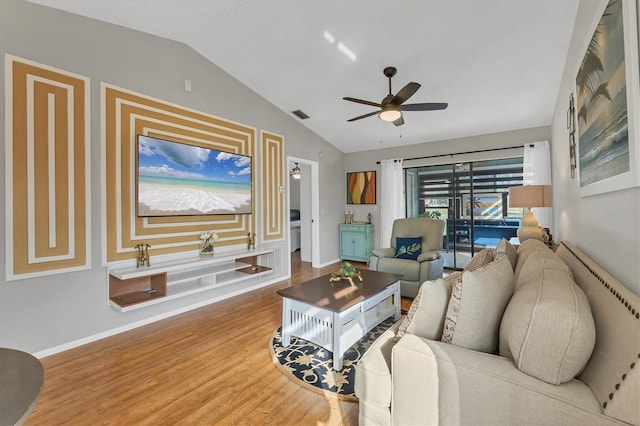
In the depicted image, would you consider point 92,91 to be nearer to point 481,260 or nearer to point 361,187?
point 481,260

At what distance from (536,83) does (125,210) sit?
15.5 ft

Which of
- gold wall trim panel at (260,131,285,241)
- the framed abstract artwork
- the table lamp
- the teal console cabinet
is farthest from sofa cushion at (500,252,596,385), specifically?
the framed abstract artwork

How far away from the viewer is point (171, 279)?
328 cm

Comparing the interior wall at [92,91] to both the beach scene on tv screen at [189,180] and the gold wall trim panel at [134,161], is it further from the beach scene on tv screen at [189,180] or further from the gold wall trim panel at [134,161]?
the beach scene on tv screen at [189,180]

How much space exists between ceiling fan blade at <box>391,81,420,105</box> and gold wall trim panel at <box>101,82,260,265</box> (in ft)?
7.53

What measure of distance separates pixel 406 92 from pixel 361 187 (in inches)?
143

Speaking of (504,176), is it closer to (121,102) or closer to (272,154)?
(272,154)

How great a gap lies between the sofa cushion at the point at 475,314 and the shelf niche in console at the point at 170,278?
108 inches

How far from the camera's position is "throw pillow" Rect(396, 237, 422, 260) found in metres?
3.98

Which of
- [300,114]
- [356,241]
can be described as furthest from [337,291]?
[356,241]

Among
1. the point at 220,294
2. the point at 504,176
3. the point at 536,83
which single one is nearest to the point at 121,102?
the point at 220,294

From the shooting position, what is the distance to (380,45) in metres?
2.98

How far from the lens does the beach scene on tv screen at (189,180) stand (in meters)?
3.07

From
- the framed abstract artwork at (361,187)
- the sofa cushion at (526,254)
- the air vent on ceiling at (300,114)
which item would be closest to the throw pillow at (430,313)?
the sofa cushion at (526,254)
